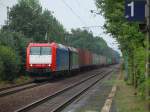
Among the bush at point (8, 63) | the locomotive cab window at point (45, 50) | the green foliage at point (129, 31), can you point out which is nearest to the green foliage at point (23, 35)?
the bush at point (8, 63)

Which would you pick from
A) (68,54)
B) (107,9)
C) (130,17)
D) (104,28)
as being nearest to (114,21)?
(107,9)

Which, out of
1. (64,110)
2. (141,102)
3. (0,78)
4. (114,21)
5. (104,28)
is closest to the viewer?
(64,110)

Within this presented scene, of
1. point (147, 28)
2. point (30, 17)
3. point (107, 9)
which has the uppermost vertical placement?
point (30, 17)

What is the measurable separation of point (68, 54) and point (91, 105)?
26700 millimetres

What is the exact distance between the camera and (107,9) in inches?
1024

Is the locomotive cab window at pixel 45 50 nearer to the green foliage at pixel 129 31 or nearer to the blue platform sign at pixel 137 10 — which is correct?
the green foliage at pixel 129 31

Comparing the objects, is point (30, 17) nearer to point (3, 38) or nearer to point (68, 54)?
point (68, 54)

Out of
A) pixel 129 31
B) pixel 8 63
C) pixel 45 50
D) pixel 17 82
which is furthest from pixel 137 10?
pixel 45 50

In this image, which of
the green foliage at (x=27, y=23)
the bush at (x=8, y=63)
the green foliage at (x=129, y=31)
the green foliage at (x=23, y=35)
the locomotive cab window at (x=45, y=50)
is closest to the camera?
the green foliage at (x=129, y=31)

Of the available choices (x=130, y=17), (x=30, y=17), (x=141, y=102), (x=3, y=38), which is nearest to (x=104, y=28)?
(x=3, y=38)

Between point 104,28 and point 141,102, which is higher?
point 104,28

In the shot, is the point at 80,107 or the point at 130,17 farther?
the point at 80,107

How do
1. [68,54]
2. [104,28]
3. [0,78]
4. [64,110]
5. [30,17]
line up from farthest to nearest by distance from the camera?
[30,17]
[68,54]
[0,78]
[104,28]
[64,110]

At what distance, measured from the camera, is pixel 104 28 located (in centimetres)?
3212
